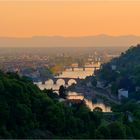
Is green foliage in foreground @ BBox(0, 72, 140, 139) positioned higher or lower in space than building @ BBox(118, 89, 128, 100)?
higher

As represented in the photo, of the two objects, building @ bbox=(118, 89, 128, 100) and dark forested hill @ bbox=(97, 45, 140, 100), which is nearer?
building @ bbox=(118, 89, 128, 100)

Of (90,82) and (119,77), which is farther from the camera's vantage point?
(90,82)

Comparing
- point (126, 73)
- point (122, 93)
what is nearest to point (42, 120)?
point (122, 93)

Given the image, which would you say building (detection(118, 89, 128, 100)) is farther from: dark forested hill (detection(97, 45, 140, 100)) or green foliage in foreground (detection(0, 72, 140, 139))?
green foliage in foreground (detection(0, 72, 140, 139))

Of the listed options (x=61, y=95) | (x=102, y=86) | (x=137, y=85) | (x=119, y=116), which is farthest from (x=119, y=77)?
(x=119, y=116)

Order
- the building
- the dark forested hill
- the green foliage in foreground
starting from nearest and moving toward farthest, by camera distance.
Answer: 1. the green foliage in foreground
2. the building
3. the dark forested hill

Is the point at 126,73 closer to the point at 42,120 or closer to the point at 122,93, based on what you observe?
the point at 122,93

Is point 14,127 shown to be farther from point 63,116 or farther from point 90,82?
point 90,82

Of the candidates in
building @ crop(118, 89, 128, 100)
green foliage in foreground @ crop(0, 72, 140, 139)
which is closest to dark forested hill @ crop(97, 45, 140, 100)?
building @ crop(118, 89, 128, 100)
